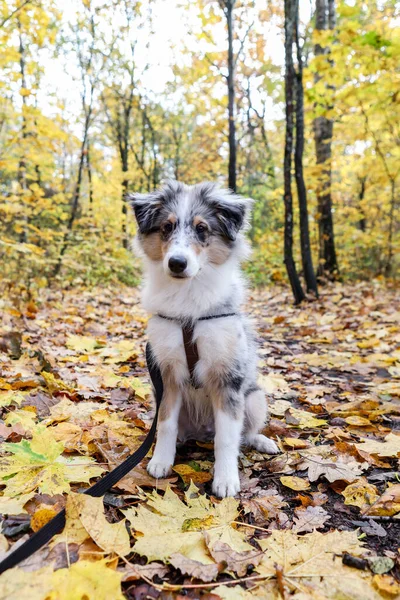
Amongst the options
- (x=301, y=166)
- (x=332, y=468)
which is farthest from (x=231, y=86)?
(x=332, y=468)

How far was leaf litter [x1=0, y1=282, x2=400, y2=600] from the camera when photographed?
169cm

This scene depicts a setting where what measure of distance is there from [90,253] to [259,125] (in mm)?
12385

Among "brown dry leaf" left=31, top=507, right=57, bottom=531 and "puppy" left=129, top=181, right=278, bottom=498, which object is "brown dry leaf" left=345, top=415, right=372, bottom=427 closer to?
"puppy" left=129, top=181, right=278, bottom=498

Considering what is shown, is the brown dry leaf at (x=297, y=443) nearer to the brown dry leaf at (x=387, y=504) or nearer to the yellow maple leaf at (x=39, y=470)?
the brown dry leaf at (x=387, y=504)

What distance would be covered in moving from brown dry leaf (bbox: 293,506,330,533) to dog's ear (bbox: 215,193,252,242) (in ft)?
6.21

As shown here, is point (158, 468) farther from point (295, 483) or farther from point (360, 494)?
point (360, 494)

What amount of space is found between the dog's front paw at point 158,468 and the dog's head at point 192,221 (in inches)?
51.1

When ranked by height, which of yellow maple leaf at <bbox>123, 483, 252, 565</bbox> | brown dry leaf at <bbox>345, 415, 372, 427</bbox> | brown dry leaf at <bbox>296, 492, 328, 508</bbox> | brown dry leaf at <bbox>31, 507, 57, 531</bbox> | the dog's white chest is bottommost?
brown dry leaf at <bbox>345, 415, 372, 427</bbox>

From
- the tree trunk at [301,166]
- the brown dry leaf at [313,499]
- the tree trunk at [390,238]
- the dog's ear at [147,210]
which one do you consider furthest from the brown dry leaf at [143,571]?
the tree trunk at [390,238]

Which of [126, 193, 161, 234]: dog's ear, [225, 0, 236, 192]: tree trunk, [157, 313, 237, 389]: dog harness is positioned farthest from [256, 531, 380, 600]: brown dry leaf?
[225, 0, 236, 192]: tree trunk

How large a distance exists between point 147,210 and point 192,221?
0.41 m

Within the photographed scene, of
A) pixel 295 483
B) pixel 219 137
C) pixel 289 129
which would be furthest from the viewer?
pixel 219 137

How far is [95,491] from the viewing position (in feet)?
6.87

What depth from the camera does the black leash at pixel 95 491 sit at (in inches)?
63.9
